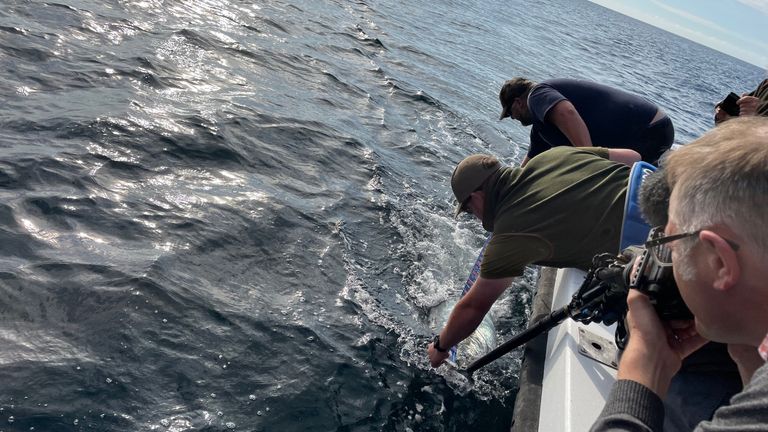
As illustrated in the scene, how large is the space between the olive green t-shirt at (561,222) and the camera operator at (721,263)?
1.62 metres

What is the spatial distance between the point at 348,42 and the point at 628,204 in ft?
36.7

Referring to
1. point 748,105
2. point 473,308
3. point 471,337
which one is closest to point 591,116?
point 748,105

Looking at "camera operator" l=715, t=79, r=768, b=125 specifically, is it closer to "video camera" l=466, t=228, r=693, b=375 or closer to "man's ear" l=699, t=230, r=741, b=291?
"video camera" l=466, t=228, r=693, b=375

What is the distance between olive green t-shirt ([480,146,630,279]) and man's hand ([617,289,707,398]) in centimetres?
149

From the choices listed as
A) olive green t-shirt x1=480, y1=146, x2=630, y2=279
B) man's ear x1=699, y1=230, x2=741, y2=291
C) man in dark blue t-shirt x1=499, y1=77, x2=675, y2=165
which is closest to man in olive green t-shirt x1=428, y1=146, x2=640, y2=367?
olive green t-shirt x1=480, y1=146, x2=630, y2=279

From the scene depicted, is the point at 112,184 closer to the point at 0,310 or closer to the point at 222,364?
the point at 0,310

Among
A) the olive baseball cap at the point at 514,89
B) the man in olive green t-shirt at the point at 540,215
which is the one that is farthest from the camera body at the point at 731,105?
the man in olive green t-shirt at the point at 540,215

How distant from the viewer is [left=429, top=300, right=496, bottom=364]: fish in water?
444 centimetres

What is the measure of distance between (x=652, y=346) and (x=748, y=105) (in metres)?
3.36

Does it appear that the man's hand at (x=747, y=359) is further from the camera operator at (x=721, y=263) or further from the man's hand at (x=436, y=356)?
the man's hand at (x=436, y=356)

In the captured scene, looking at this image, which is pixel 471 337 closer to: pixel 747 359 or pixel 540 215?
pixel 540 215

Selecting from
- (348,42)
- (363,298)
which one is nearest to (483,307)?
(363,298)

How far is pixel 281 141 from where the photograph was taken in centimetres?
738

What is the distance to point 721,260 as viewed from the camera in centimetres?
154
